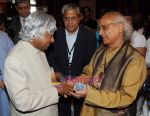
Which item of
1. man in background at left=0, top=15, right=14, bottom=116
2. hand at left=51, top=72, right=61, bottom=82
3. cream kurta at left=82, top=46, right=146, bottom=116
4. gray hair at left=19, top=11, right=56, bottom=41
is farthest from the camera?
man in background at left=0, top=15, right=14, bottom=116

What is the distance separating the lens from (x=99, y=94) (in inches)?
110

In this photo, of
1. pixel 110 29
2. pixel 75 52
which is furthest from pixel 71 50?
pixel 110 29

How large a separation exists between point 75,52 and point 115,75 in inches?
47.1

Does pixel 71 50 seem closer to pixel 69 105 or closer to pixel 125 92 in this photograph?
pixel 69 105

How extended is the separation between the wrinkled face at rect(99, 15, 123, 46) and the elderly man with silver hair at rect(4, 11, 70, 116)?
497 mm

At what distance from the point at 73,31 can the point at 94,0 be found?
8.15 meters

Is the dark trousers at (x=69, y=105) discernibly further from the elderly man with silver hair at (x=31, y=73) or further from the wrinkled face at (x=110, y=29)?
the wrinkled face at (x=110, y=29)

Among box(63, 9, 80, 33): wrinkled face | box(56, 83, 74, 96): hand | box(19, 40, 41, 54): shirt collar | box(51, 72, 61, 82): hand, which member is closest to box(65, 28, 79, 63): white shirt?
box(63, 9, 80, 33): wrinkled face

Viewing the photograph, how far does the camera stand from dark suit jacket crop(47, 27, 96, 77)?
156 inches

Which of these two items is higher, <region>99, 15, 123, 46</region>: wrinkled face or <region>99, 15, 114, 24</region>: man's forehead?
<region>99, 15, 114, 24</region>: man's forehead

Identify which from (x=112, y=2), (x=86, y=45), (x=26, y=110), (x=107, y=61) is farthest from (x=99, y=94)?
(x=112, y=2)

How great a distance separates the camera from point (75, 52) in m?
3.97

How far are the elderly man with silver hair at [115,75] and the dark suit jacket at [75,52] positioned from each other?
35.0 inches

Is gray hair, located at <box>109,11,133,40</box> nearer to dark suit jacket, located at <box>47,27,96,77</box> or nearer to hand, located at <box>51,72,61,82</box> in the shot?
hand, located at <box>51,72,61,82</box>
